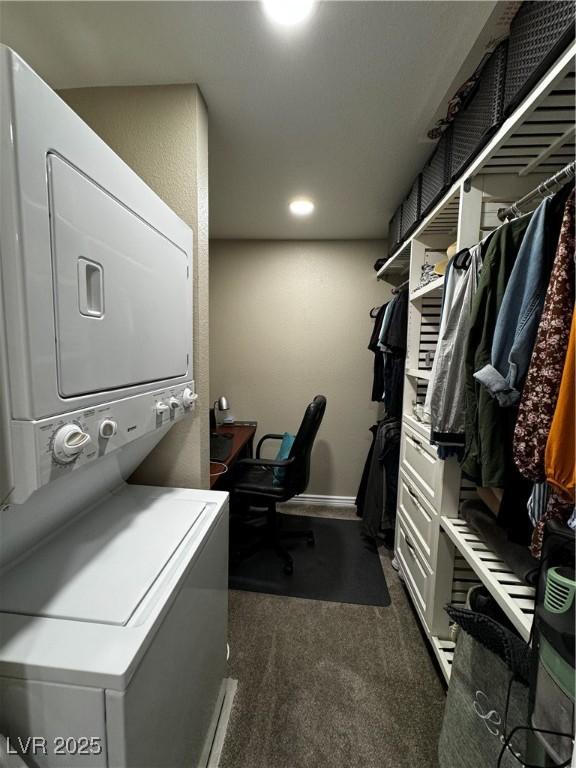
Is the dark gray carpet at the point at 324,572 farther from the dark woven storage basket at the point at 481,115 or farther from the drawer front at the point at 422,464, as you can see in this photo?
the dark woven storage basket at the point at 481,115

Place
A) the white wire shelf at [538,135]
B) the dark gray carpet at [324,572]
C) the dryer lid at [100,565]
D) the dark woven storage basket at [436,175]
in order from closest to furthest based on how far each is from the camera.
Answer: the dryer lid at [100,565] → the white wire shelf at [538,135] → the dark woven storage basket at [436,175] → the dark gray carpet at [324,572]

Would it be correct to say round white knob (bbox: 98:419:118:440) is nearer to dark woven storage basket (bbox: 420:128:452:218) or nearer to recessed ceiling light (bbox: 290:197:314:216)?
dark woven storage basket (bbox: 420:128:452:218)

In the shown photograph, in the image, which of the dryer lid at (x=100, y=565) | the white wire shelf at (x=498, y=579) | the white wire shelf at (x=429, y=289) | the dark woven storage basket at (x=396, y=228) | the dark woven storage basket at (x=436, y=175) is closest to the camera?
the dryer lid at (x=100, y=565)

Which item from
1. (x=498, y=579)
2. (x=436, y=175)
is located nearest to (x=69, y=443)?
(x=498, y=579)

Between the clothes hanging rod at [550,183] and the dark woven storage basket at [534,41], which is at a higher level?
the dark woven storage basket at [534,41]

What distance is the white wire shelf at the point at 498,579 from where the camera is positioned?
884 mm

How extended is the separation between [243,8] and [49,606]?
1.67m

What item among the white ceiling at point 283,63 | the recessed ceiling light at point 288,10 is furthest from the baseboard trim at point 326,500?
the recessed ceiling light at point 288,10

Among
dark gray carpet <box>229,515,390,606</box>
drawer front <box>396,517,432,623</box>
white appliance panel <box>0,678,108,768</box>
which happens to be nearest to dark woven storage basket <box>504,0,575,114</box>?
white appliance panel <box>0,678,108,768</box>

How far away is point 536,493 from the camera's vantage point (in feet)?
2.55

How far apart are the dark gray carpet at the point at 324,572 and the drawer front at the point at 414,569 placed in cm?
22

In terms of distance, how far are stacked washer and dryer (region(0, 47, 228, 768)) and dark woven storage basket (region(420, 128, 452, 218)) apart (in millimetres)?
1207

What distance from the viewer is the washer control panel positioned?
1.69 ft

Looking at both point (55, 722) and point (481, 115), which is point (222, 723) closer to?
point (55, 722)
